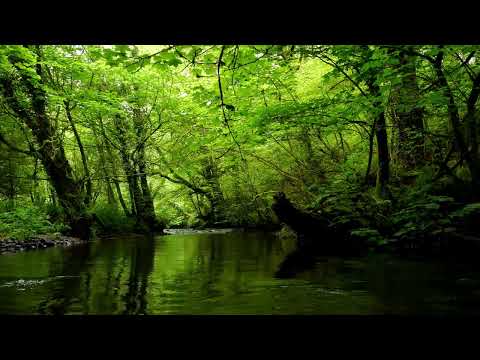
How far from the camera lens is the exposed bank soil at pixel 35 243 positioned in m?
9.59

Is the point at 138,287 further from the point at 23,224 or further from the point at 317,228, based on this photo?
the point at 23,224

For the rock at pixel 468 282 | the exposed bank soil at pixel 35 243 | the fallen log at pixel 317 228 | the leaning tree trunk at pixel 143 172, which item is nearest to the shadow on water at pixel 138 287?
the fallen log at pixel 317 228

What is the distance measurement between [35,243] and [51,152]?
164 inches

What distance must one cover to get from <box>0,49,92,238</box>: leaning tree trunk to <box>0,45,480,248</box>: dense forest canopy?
2.1 inches

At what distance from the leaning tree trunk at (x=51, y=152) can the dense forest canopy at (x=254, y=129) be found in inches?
2.1

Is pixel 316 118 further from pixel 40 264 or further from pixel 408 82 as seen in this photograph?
pixel 40 264

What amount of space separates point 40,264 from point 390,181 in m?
8.80

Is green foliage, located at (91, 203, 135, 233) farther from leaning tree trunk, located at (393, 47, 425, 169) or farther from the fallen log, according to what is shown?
leaning tree trunk, located at (393, 47, 425, 169)

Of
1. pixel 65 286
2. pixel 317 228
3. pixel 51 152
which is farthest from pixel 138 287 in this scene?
pixel 51 152

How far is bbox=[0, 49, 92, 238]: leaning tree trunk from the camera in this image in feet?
40.9

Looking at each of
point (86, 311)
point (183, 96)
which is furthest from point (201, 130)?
point (86, 311)

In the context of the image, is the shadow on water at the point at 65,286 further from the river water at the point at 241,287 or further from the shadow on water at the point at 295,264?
the shadow on water at the point at 295,264

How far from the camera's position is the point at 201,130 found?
1750 cm

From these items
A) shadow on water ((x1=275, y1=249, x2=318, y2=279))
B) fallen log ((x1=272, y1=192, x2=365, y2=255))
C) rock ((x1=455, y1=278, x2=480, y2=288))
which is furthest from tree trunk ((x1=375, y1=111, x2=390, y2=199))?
rock ((x1=455, y1=278, x2=480, y2=288))
